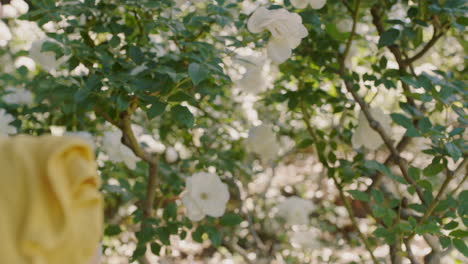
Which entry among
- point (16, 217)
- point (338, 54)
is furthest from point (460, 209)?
point (16, 217)

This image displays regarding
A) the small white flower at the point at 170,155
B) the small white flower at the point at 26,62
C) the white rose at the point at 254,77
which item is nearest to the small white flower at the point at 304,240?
the small white flower at the point at 170,155

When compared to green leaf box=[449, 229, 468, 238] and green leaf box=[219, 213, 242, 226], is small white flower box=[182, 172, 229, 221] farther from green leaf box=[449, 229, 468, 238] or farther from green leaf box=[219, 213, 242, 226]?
green leaf box=[449, 229, 468, 238]

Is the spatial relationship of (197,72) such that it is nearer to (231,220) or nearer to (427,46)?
(231,220)

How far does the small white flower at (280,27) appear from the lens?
111 centimetres

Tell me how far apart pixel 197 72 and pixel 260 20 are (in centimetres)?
20

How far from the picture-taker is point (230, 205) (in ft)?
9.18

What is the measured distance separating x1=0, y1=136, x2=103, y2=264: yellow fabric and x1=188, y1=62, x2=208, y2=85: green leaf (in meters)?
0.49

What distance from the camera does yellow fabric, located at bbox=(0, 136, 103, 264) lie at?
509mm

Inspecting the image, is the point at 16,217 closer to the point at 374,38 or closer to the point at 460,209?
the point at 460,209

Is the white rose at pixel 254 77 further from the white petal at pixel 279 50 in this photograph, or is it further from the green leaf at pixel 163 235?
the green leaf at pixel 163 235

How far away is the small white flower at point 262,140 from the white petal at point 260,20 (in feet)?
1.60

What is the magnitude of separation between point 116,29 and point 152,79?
0.26 m

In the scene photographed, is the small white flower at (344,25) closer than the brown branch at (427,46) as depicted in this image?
No

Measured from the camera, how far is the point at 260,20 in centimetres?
112
